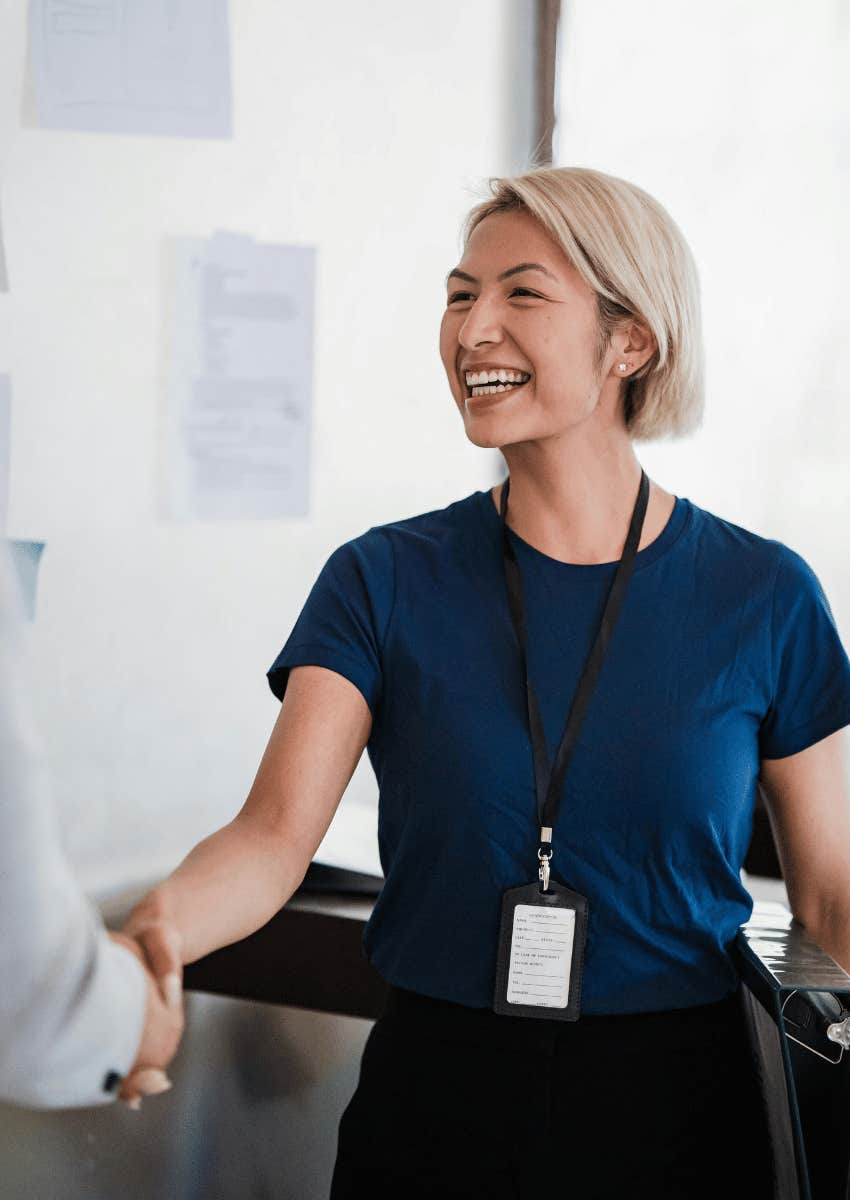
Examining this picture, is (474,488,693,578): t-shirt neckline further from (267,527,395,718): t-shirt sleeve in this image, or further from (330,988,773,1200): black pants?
(330,988,773,1200): black pants

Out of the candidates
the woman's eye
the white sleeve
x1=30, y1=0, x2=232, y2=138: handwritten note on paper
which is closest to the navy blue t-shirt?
the woman's eye

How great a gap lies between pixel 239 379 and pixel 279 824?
0.82m

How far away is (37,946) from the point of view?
0.57m

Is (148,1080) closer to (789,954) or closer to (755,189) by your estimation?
(789,954)

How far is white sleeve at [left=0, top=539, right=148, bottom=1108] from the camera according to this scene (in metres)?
0.56

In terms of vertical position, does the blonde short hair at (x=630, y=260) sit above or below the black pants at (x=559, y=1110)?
above

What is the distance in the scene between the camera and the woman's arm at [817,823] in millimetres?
1106

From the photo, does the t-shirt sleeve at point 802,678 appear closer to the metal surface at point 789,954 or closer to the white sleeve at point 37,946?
the metal surface at point 789,954

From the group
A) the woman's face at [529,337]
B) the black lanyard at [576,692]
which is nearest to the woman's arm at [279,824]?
the black lanyard at [576,692]

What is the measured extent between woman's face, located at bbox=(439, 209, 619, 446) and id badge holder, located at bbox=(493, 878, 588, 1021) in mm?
407

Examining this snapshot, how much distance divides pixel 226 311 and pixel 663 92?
2.60 feet

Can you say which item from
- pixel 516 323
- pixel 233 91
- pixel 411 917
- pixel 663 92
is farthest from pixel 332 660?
pixel 663 92

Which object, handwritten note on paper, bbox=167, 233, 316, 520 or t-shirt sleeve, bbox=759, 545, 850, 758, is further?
handwritten note on paper, bbox=167, 233, 316, 520

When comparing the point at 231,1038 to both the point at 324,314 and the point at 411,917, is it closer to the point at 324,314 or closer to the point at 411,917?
the point at 411,917
